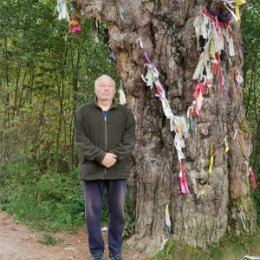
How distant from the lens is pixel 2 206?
6.75 metres

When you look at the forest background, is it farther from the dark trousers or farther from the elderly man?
the elderly man

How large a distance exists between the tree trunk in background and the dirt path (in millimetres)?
603

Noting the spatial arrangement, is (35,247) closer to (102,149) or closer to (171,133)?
(102,149)

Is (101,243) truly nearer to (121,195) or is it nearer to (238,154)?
(121,195)

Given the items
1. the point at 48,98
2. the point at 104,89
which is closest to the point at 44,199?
the point at 104,89

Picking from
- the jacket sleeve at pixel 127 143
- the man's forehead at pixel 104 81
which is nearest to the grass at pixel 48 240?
the jacket sleeve at pixel 127 143

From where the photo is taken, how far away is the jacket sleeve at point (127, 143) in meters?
4.43

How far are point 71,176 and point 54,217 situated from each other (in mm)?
1116

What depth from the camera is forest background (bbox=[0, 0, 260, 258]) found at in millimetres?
6547

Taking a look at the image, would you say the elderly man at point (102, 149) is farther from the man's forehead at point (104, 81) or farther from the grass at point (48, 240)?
the grass at point (48, 240)

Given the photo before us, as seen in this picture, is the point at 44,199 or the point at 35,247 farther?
the point at 44,199

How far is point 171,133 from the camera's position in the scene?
5086 millimetres

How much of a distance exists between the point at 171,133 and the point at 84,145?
1.16m

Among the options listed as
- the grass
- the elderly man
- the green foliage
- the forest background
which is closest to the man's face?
the elderly man
